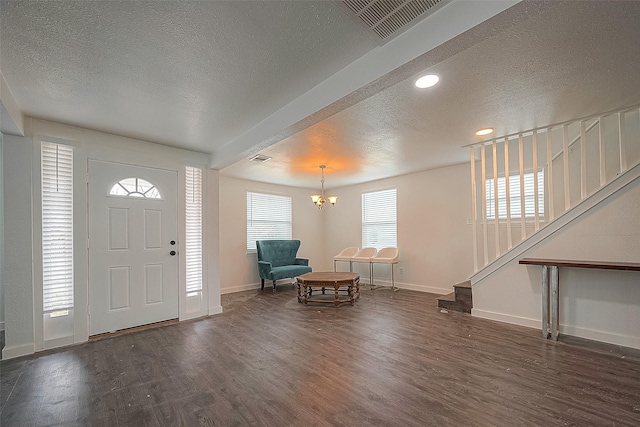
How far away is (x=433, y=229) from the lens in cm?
568

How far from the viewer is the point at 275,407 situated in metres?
2.00

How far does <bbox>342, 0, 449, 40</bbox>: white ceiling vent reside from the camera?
1.55 meters

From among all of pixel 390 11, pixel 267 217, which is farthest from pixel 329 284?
pixel 390 11

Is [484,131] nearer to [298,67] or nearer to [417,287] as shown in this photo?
[298,67]

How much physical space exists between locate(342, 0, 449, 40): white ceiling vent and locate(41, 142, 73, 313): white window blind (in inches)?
139

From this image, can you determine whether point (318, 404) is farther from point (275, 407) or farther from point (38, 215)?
point (38, 215)

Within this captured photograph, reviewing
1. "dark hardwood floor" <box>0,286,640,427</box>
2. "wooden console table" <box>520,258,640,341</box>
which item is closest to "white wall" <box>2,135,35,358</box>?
"dark hardwood floor" <box>0,286,640,427</box>

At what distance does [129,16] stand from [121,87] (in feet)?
3.18

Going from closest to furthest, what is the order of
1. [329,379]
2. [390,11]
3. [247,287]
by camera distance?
[390,11], [329,379], [247,287]

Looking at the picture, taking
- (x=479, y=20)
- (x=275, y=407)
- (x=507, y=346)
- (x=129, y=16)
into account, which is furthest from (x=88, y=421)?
(x=507, y=346)

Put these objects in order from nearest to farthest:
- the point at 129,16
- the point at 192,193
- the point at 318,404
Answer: the point at 129,16, the point at 318,404, the point at 192,193

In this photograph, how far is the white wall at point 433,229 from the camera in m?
5.28

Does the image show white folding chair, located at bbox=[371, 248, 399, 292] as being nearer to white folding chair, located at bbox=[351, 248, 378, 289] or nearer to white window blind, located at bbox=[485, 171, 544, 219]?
white folding chair, located at bbox=[351, 248, 378, 289]

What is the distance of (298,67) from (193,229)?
2.99 meters
